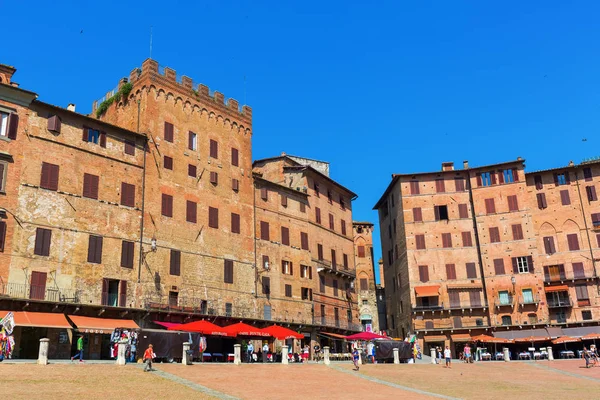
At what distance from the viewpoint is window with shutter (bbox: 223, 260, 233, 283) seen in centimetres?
4562

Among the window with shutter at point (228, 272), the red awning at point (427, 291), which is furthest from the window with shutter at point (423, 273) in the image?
the window with shutter at point (228, 272)

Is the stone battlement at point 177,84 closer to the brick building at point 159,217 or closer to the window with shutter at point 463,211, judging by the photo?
the brick building at point 159,217

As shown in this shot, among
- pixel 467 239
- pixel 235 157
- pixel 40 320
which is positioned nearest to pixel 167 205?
pixel 235 157

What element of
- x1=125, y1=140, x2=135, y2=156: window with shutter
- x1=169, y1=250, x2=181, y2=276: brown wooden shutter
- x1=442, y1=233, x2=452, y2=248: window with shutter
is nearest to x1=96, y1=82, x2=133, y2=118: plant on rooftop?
x1=125, y1=140, x2=135, y2=156: window with shutter

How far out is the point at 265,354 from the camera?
136 ft

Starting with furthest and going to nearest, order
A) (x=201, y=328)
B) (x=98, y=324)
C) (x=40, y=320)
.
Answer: (x=201, y=328) < (x=98, y=324) < (x=40, y=320)

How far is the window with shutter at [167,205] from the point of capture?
4266cm

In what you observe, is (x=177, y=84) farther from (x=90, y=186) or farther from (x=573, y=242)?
(x=573, y=242)

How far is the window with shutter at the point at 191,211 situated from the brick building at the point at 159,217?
0.11 meters

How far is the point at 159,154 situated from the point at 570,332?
39.2 m

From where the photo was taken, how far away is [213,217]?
152 ft

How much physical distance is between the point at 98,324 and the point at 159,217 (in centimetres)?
912

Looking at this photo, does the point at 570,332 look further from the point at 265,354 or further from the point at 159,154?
the point at 159,154

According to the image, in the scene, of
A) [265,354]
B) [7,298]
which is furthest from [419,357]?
[7,298]
